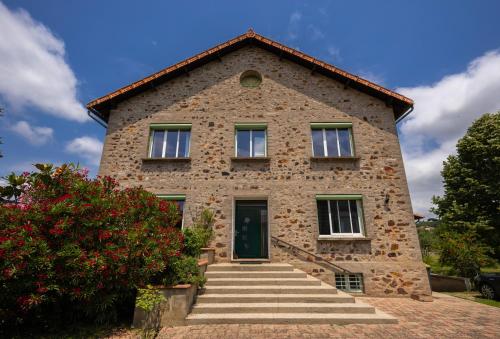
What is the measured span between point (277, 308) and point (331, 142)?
6939 millimetres

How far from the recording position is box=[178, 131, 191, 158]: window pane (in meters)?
10.1

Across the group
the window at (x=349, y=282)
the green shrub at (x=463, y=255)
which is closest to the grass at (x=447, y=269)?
the green shrub at (x=463, y=255)

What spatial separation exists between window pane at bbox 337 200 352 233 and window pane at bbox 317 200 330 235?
1.65 ft

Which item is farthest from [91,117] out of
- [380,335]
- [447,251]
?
[447,251]

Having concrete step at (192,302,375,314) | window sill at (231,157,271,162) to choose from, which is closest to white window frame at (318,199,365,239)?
window sill at (231,157,271,162)

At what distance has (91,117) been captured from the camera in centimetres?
1071

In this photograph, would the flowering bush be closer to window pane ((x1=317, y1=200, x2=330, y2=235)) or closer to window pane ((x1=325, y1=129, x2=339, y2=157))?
window pane ((x1=317, y1=200, x2=330, y2=235))

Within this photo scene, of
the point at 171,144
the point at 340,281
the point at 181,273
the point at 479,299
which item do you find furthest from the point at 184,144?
the point at 479,299

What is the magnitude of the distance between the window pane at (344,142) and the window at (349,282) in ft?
15.3

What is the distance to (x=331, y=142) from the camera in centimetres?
1012

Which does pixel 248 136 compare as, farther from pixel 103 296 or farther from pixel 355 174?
pixel 103 296

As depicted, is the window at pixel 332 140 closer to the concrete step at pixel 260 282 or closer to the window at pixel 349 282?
the window at pixel 349 282

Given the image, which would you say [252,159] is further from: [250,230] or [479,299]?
[479,299]

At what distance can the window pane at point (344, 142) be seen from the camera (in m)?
9.96
